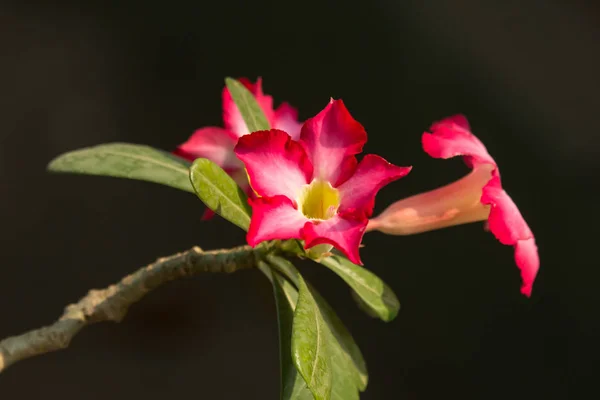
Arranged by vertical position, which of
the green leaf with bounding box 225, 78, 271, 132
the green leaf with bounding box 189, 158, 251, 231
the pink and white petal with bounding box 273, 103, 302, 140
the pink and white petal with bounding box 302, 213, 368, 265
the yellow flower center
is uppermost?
the green leaf with bounding box 225, 78, 271, 132

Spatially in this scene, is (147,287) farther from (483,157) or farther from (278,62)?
(278,62)

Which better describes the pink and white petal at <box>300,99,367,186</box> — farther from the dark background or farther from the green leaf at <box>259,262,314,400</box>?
the dark background

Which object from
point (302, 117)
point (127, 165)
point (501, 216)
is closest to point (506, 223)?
point (501, 216)

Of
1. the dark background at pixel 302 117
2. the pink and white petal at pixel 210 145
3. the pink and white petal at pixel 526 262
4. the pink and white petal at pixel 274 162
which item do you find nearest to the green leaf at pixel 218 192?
the pink and white petal at pixel 274 162

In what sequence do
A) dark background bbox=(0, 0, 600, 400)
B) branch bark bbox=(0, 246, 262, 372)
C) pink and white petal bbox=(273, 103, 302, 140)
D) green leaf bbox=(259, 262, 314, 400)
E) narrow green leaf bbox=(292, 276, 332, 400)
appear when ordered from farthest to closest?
dark background bbox=(0, 0, 600, 400), pink and white petal bbox=(273, 103, 302, 140), branch bark bbox=(0, 246, 262, 372), green leaf bbox=(259, 262, 314, 400), narrow green leaf bbox=(292, 276, 332, 400)

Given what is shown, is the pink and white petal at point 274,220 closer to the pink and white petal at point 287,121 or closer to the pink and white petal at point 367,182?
the pink and white petal at point 367,182

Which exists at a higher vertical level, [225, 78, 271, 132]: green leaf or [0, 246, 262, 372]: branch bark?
[225, 78, 271, 132]: green leaf

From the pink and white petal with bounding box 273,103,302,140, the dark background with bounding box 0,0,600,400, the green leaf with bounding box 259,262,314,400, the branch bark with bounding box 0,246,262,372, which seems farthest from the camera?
the dark background with bounding box 0,0,600,400

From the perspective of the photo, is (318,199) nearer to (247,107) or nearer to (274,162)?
(274,162)

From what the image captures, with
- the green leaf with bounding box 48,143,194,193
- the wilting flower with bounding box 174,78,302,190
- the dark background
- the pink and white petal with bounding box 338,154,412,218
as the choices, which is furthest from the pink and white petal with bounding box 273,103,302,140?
the dark background
